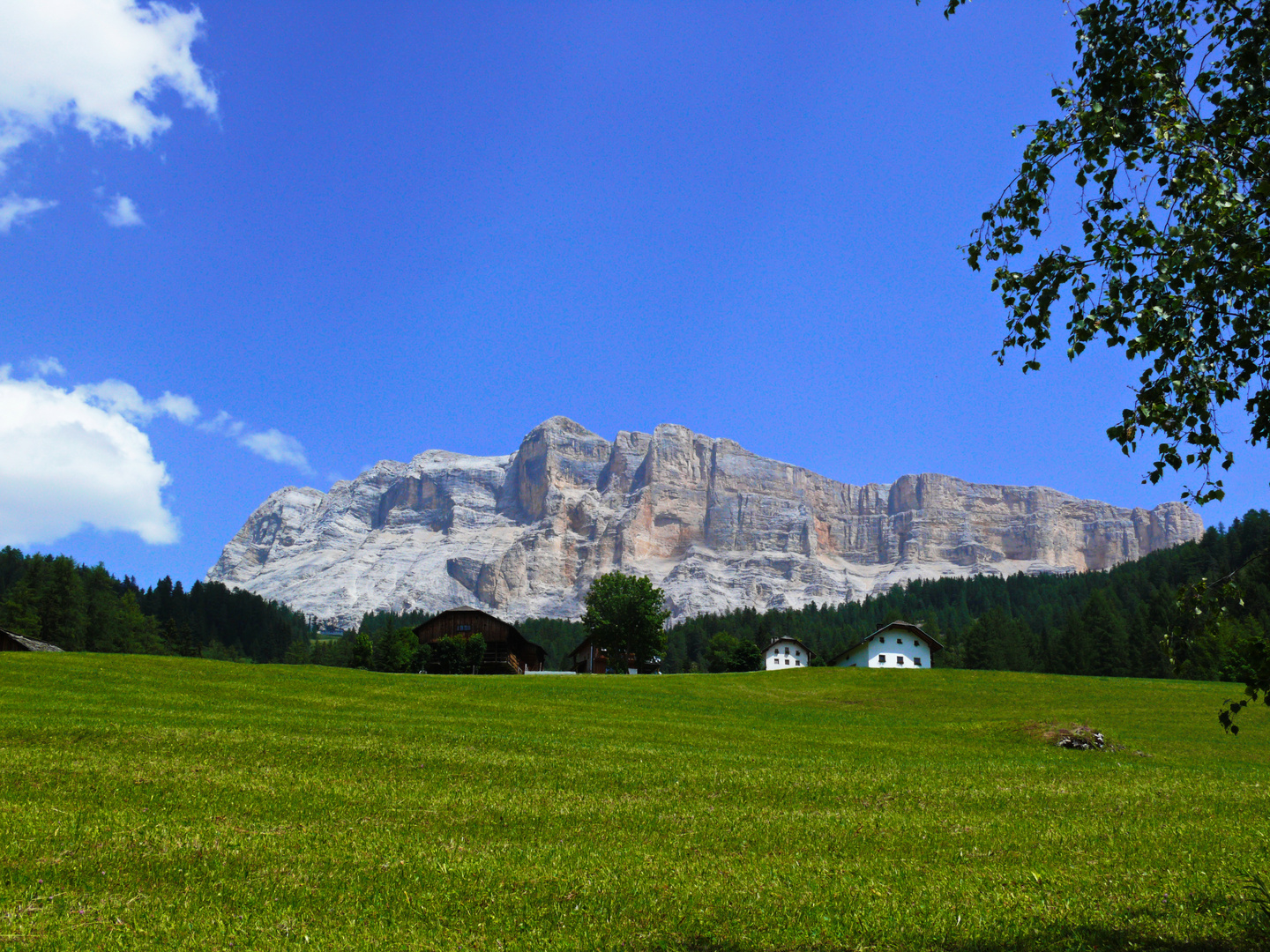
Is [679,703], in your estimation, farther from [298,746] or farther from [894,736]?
[298,746]

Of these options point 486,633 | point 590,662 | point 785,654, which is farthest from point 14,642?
point 785,654

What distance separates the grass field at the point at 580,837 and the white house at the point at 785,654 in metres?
95.7

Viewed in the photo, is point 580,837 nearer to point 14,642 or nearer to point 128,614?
point 14,642

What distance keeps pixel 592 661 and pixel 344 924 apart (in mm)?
118673

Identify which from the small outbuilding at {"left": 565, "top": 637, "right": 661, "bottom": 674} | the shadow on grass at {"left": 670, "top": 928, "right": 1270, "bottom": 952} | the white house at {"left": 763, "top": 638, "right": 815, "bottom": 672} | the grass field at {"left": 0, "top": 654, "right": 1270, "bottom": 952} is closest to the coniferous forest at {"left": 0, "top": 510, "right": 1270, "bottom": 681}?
the white house at {"left": 763, "top": 638, "right": 815, "bottom": 672}

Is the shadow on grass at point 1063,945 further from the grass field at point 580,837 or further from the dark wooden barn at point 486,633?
the dark wooden barn at point 486,633

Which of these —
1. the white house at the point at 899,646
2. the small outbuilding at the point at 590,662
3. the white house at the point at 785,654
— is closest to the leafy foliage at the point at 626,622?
the small outbuilding at the point at 590,662

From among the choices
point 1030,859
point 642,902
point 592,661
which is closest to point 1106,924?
point 1030,859

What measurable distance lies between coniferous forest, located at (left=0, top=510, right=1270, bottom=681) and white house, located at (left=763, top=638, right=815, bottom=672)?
13.0 feet

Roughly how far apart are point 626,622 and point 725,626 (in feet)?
322

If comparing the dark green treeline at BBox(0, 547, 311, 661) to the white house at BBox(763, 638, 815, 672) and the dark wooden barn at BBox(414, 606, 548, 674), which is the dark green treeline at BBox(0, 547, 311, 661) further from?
the white house at BBox(763, 638, 815, 672)

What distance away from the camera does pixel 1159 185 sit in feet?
24.8

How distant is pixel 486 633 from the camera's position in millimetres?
112062

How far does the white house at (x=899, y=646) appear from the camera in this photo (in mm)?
104500
